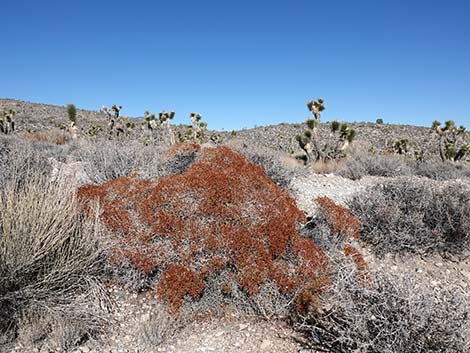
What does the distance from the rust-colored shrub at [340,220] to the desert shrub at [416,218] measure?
0.40m

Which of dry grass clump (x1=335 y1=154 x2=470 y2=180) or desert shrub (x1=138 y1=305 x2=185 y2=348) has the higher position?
dry grass clump (x1=335 y1=154 x2=470 y2=180)

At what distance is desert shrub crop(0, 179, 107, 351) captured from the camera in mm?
3555

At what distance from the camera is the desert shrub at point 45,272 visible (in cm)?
355

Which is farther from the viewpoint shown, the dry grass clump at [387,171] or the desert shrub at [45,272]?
the dry grass clump at [387,171]

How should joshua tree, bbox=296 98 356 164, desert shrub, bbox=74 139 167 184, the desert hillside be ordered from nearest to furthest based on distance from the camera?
1. the desert hillside
2. desert shrub, bbox=74 139 167 184
3. joshua tree, bbox=296 98 356 164

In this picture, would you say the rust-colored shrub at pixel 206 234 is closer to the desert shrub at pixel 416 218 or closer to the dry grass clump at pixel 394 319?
the dry grass clump at pixel 394 319

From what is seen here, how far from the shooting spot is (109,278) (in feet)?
14.8

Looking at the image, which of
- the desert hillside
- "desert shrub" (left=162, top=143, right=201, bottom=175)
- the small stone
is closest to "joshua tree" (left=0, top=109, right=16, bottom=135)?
the desert hillside

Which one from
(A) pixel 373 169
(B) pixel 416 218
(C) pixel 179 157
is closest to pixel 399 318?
(B) pixel 416 218

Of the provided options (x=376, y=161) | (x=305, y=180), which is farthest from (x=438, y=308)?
(x=376, y=161)

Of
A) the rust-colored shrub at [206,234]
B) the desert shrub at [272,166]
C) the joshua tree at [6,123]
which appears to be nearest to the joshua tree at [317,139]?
the desert shrub at [272,166]

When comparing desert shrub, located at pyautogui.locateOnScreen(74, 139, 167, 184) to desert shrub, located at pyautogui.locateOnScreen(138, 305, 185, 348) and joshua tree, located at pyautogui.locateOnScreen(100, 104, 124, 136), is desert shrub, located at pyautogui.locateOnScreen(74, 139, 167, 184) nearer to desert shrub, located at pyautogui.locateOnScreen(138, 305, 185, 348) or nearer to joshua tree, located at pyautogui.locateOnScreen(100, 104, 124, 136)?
desert shrub, located at pyautogui.locateOnScreen(138, 305, 185, 348)

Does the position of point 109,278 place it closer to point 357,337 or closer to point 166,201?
point 166,201

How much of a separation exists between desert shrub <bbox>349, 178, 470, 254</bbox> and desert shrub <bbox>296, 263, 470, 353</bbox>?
2725mm
